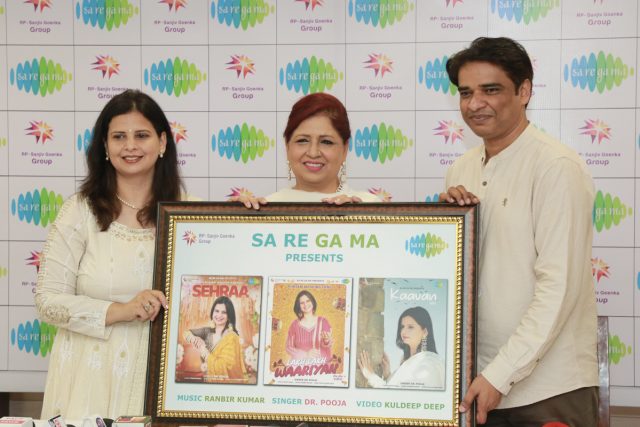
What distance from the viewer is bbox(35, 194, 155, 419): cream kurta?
2.42 meters

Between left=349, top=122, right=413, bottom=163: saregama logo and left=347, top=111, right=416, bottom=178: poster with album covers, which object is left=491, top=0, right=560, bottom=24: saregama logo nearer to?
left=347, top=111, right=416, bottom=178: poster with album covers

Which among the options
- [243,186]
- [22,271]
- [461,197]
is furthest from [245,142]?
[461,197]

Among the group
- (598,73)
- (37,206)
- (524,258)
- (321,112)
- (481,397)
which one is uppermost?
(598,73)

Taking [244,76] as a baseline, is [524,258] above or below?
below

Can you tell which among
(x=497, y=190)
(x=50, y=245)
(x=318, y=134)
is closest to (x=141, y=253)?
(x=50, y=245)

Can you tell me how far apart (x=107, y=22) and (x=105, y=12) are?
56 mm

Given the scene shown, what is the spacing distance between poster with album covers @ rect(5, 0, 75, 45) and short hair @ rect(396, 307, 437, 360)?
2.90 m

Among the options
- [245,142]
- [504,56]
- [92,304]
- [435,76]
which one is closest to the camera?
[504,56]

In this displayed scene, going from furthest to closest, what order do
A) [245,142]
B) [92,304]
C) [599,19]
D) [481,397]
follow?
1. [245,142]
2. [599,19]
3. [92,304]
4. [481,397]

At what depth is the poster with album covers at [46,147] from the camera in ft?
13.4

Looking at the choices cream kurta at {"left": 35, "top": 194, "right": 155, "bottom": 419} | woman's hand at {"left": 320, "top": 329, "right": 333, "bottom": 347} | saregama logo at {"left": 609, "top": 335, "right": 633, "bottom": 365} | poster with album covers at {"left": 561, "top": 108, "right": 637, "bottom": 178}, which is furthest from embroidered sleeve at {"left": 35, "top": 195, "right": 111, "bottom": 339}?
saregama logo at {"left": 609, "top": 335, "right": 633, "bottom": 365}

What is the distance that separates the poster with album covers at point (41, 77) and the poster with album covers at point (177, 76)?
1.44 feet

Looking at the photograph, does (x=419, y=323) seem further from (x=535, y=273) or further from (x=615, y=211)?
(x=615, y=211)

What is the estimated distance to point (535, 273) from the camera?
6.93ft
